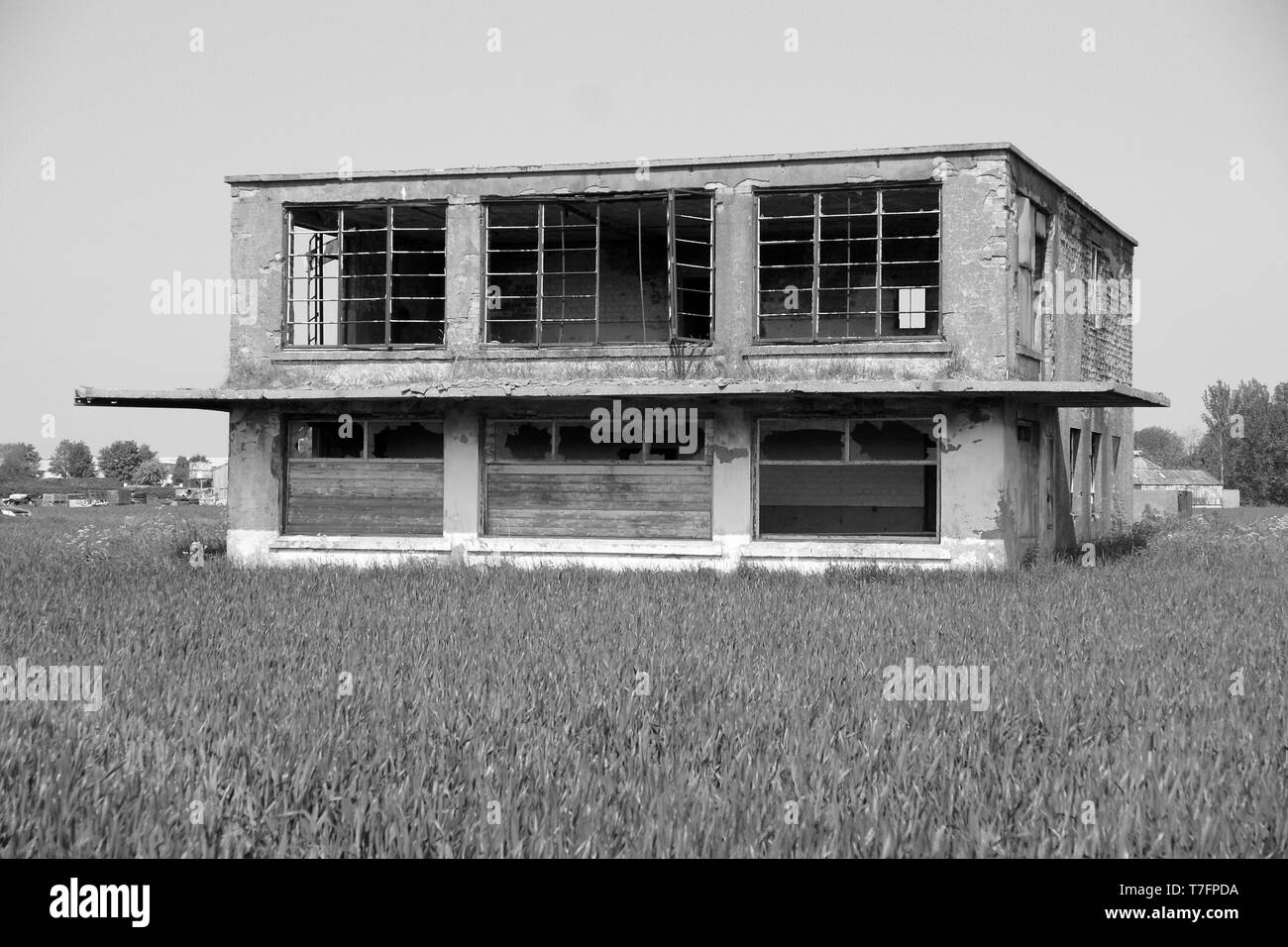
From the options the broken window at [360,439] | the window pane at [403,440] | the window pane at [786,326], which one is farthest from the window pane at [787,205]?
the window pane at [403,440]

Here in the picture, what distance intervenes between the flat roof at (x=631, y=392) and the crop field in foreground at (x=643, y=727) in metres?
3.12

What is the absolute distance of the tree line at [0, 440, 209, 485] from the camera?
123125 millimetres

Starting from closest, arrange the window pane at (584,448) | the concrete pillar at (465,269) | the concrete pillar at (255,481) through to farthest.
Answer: the concrete pillar at (465,269)
the concrete pillar at (255,481)
the window pane at (584,448)

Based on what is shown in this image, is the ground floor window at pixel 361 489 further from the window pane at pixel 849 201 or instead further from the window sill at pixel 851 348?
the window pane at pixel 849 201

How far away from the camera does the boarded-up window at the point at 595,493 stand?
1881 centimetres

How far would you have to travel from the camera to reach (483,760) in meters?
6.94

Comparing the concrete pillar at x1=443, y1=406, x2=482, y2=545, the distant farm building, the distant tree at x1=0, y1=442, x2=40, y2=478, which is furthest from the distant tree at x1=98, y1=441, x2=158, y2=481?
the concrete pillar at x1=443, y1=406, x2=482, y2=545

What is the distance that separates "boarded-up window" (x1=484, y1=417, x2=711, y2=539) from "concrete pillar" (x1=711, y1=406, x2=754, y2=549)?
0.57 ft

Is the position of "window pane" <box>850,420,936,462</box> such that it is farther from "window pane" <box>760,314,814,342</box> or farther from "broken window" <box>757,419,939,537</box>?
"window pane" <box>760,314,814,342</box>

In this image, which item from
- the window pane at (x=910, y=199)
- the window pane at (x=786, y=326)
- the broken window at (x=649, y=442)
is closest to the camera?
the window pane at (x=910, y=199)

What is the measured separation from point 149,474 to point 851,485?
108169 mm
